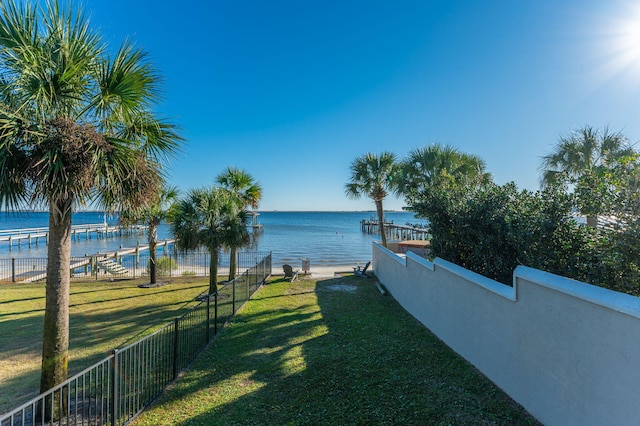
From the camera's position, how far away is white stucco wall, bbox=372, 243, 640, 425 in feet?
9.20

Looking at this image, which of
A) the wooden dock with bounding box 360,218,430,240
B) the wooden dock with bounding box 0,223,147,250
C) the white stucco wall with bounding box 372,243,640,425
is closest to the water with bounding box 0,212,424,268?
the wooden dock with bounding box 0,223,147,250

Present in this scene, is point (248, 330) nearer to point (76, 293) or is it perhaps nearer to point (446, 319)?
point (446, 319)

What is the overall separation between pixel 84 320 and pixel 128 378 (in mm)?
4757

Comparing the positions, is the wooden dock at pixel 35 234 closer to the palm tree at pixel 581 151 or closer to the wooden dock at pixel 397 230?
the palm tree at pixel 581 151

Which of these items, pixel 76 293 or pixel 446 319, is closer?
pixel 446 319

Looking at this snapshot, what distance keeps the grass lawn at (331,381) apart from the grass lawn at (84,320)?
93.5 inches

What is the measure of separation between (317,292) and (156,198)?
27.8ft

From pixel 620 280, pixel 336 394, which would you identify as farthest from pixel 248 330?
pixel 620 280

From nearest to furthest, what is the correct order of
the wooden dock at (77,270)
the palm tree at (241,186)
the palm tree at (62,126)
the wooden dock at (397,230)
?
the palm tree at (62,126), the palm tree at (241,186), the wooden dock at (77,270), the wooden dock at (397,230)

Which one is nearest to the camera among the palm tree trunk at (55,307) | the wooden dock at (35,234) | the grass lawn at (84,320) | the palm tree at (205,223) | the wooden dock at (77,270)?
the palm tree trunk at (55,307)

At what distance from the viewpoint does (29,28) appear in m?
3.33

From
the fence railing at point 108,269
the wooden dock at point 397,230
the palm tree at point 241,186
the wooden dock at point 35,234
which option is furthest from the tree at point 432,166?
the wooden dock at point 397,230

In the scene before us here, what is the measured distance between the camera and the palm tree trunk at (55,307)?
147 inches

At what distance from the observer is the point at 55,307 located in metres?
3.77
